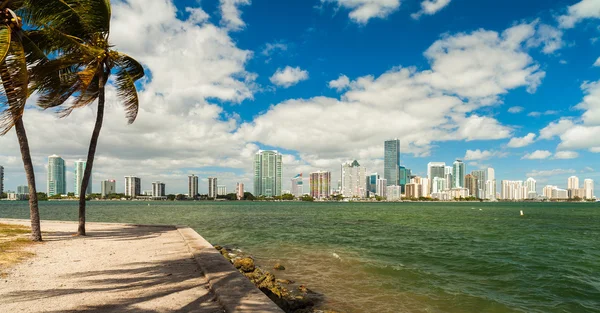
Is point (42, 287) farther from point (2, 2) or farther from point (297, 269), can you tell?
point (297, 269)

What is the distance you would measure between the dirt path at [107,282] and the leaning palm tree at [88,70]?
5789 mm

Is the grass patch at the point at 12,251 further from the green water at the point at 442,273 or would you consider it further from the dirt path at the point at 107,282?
the green water at the point at 442,273

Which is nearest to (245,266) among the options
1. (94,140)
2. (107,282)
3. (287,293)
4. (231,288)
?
(287,293)

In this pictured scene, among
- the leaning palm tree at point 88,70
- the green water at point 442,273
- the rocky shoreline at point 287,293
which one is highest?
the leaning palm tree at point 88,70

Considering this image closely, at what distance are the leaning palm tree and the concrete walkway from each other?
596cm

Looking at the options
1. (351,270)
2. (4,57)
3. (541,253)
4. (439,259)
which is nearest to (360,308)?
(351,270)

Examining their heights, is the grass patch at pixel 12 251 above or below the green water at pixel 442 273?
above

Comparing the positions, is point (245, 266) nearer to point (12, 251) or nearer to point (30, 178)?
point (12, 251)

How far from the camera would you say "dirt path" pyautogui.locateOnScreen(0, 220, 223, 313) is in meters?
5.31

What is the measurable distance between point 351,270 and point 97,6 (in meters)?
14.7

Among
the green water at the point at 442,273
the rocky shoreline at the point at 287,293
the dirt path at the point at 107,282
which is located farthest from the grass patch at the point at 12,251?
the green water at the point at 442,273

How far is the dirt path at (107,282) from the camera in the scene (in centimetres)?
531

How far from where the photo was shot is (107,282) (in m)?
6.70

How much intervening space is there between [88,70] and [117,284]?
30.3 ft
